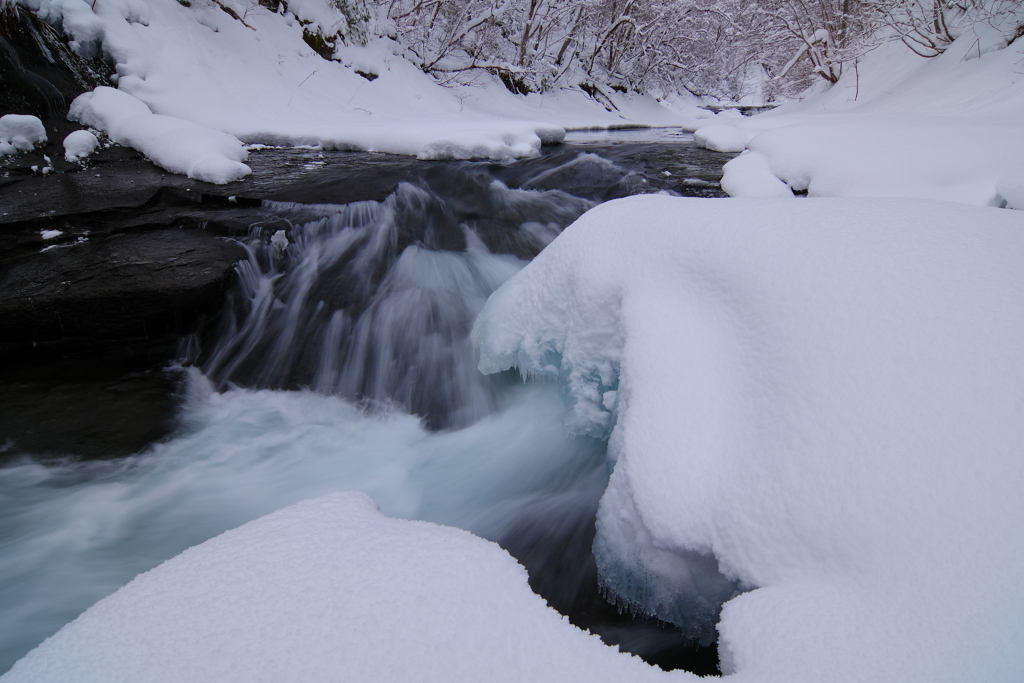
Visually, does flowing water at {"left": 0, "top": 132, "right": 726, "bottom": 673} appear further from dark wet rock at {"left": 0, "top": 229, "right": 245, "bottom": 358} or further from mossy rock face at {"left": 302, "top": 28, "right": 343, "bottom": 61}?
mossy rock face at {"left": 302, "top": 28, "right": 343, "bottom": 61}

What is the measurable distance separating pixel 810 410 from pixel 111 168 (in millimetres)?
5506

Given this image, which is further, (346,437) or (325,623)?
(346,437)

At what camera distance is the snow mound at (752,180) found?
3602 mm

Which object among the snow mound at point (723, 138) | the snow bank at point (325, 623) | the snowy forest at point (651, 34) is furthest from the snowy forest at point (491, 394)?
the snowy forest at point (651, 34)

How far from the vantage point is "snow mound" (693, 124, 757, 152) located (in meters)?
6.21

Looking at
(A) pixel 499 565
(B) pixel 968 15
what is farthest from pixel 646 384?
(B) pixel 968 15

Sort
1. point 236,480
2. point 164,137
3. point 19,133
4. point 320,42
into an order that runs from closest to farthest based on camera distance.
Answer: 1. point 236,480
2. point 19,133
3. point 164,137
4. point 320,42

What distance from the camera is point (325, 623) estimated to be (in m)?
0.89

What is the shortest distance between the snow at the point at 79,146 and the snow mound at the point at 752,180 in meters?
5.67

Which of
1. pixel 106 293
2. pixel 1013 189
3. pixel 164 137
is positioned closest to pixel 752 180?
pixel 1013 189

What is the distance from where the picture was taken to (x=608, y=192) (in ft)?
15.4

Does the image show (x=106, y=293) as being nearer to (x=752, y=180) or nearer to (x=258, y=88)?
(x=752, y=180)

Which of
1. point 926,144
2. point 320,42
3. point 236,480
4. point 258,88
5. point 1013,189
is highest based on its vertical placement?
point 320,42

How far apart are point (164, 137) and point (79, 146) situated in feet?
2.23
